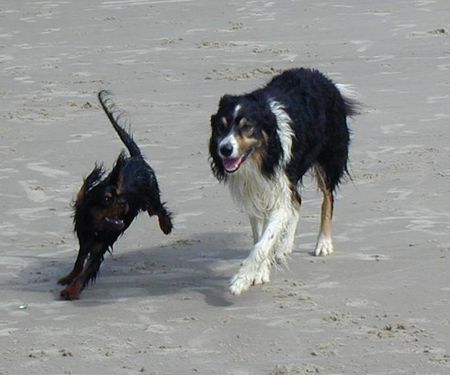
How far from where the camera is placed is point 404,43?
575 inches

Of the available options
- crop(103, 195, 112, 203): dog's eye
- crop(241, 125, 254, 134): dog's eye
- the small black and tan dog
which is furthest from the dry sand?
crop(241, 125, 254, 134): dog's eye

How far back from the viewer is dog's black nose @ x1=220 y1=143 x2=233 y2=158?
7391 mm

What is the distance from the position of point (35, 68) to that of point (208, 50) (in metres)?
1.95

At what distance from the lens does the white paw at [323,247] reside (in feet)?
27.2

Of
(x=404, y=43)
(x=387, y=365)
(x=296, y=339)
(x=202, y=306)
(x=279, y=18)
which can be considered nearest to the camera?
(x=387, y=365)

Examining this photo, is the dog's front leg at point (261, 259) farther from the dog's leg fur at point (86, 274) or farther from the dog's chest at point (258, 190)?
the dog's leg fur at point (86, 274)

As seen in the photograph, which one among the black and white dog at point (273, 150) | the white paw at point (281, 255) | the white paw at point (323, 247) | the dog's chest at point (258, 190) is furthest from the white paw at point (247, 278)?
the white paw at point (323, 247)

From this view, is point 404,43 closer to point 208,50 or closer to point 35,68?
point 208,50

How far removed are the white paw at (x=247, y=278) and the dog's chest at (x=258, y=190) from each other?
37cm

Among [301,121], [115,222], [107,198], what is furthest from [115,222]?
[301,121]

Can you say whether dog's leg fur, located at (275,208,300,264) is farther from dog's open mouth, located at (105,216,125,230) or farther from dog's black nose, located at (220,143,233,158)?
dog's open mouth, located at (105,216,125,230)

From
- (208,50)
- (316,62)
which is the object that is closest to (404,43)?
(316,62)

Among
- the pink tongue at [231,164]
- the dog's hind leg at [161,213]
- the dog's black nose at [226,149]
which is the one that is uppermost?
the dog's black nose at [226,149]

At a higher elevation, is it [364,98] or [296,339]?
[296,339]
